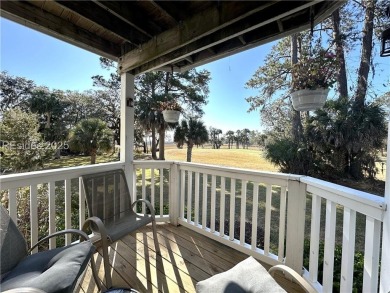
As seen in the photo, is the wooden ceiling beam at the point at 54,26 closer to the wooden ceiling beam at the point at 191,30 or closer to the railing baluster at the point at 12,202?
the wooden ceiling beam at the point at 191,30

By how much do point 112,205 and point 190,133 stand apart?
353 inches

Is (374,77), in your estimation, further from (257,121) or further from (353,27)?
(257,121)

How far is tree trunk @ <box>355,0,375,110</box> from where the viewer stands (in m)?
6.08

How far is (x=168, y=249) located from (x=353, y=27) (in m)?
8.55

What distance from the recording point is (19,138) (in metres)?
7.18

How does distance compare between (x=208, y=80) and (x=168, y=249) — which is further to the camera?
(x=208, y=80)

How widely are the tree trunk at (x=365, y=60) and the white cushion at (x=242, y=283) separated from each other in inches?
308

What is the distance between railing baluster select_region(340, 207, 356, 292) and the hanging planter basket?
922mm

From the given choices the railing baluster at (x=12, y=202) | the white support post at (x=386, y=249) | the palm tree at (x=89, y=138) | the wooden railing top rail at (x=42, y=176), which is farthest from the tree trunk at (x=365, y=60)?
the palm tree at (x=89, y=138)

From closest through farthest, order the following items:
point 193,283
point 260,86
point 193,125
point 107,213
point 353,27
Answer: point 193,283, point 107,213, point 353,27, point 260,86, point 193,125

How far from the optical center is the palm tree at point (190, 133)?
11.1 metres

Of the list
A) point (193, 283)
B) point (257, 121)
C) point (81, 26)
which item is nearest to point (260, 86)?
point (257, 121)

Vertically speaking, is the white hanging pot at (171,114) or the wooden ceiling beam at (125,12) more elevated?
the wooden ceiling beam at (125,12)

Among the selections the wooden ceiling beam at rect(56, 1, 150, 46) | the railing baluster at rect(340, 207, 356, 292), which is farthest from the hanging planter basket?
the wooden ceiling beam at rect(56, 1, 150, 46)
